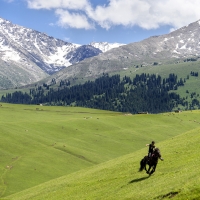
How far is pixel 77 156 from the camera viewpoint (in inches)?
4395

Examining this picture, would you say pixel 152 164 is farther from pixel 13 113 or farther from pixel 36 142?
pixel 13 113

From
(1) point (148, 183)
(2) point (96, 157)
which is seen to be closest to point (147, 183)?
(1) point (148, 183)

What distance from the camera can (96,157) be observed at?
369 ft

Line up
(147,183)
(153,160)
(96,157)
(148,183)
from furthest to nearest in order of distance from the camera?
1. (96,157)
2. (153,160)
3. (147,183)
4. (148,183)

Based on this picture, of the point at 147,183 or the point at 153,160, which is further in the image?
the point at 153,160

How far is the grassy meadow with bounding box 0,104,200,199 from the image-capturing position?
38.2 meters

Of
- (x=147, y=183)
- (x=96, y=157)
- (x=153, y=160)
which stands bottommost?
(x=96, y=157)

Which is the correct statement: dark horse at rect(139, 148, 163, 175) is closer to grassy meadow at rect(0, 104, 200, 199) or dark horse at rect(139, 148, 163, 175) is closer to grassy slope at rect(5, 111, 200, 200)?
grassy slope at rect(5, 111, 200, 200)

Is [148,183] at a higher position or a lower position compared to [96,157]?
higher

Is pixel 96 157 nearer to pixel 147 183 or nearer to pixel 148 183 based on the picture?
pixel 147 183

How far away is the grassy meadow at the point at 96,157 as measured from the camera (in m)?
38.2

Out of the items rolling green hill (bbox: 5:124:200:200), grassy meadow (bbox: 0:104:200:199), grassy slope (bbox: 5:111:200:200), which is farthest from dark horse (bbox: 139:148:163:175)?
grassy meadow (bbox: 0:104:200:199)

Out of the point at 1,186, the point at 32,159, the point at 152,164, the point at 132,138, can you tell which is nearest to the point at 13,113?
the point at 132,138

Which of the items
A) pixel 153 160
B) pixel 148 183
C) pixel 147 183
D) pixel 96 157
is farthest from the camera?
pixel 96 157
